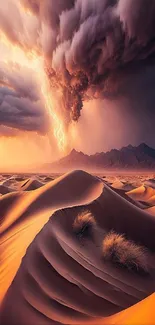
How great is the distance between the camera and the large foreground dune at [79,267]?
2578mm

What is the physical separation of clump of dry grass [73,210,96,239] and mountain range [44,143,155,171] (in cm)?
10853

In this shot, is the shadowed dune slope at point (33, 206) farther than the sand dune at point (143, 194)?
No

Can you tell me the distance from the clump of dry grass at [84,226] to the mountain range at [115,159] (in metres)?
109

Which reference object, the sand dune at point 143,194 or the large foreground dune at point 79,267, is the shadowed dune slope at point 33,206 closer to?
the large foreground dune at point 79,267

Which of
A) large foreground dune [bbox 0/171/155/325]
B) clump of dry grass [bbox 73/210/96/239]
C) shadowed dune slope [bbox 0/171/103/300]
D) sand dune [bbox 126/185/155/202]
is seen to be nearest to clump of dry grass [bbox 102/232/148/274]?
large foreground dune [bbox 0/171/155/325]

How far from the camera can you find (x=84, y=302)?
2.95m

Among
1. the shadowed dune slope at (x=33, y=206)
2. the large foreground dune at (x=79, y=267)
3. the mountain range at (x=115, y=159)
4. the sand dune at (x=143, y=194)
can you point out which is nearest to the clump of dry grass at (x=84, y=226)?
the large foreground dune at (x=79, y=267)

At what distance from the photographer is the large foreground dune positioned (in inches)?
102

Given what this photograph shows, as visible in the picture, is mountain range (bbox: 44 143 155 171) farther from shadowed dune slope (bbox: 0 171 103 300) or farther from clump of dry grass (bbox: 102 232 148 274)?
clump of dry grass (bbox: 102 232 148 274)

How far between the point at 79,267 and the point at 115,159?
384ft

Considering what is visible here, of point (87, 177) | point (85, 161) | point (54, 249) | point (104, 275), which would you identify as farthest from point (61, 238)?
point (85, 161)

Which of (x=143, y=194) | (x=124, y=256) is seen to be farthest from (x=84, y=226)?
(x=143, y=194)

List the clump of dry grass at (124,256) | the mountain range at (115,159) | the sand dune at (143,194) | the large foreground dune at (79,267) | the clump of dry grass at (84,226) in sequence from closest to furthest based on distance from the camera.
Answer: the large foreground dune at (79,267) → the clump of dry grass at (124,256) → the clump of dry grass at (84,226) → the sand dune at (143,194) → the mountain range at (115,159)

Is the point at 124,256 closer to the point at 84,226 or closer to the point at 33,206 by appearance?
the point at 84,226
